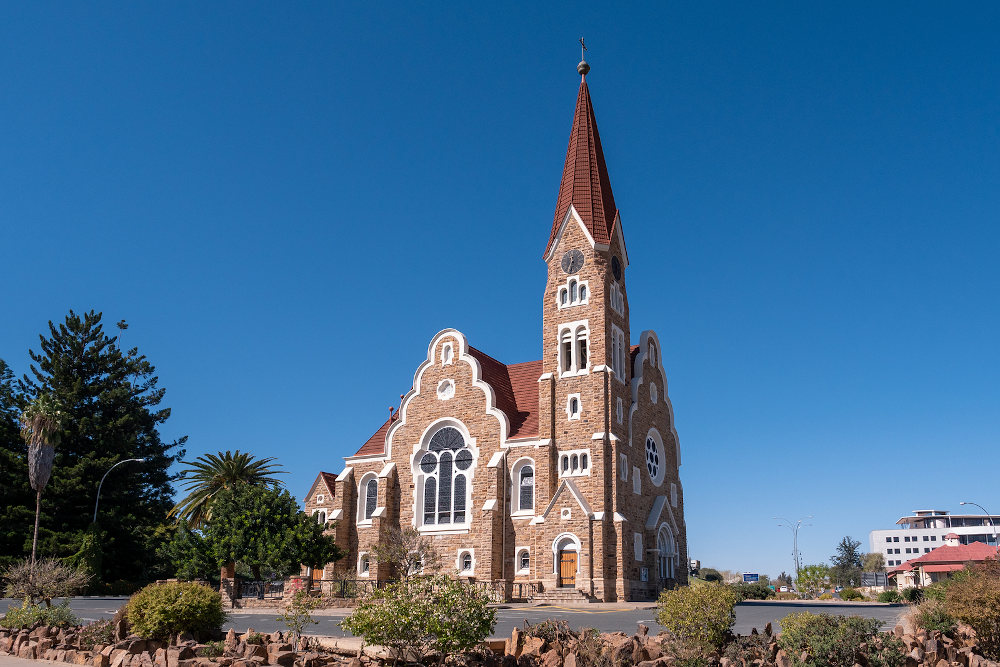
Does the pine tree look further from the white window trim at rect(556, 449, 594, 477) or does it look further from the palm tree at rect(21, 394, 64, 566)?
the white window trim at rect(556, 449, 594, 477)

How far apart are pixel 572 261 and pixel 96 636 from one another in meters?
32.8

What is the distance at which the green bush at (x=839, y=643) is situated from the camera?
13.4m

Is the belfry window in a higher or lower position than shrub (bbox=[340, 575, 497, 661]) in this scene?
higher

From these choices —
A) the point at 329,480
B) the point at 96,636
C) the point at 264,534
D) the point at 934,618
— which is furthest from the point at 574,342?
the point at 96,636

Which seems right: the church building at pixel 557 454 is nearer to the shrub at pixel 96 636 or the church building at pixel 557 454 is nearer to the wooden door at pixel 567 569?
the wooden door at pixel 567 569

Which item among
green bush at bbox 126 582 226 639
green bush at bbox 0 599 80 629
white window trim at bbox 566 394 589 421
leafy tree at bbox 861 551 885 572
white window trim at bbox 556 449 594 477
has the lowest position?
leafy tree at bbox 861 551 885 572

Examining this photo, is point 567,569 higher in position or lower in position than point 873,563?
higher

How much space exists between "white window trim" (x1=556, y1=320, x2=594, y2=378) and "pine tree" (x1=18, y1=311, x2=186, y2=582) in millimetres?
28191

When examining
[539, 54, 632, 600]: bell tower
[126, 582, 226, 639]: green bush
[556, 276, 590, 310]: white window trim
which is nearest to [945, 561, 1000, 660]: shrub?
[126, 582, 226, 639]: green bush

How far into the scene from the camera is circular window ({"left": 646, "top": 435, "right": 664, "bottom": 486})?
154ft

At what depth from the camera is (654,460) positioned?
157ft

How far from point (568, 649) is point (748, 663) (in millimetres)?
2850

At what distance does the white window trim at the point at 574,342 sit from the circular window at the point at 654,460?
643 cm

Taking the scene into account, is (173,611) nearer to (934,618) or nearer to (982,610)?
(982,610)
